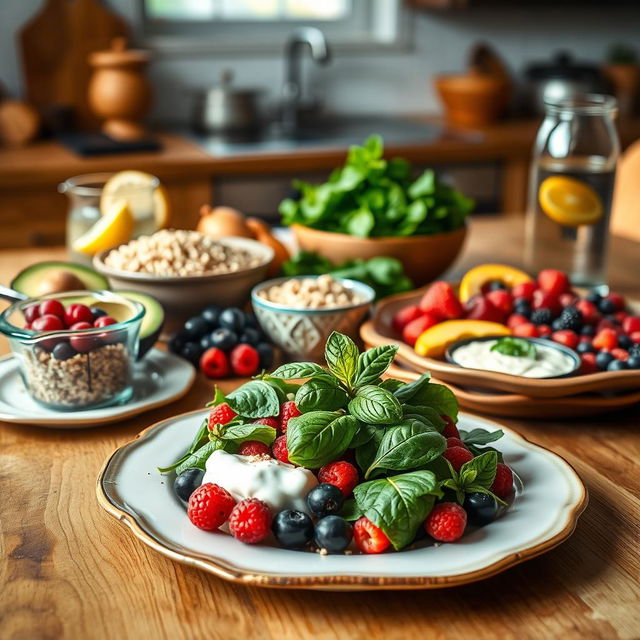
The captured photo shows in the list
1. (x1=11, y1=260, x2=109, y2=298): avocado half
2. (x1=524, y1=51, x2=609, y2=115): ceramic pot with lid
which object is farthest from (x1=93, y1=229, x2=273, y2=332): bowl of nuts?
(x1=524, y1=51, x2=609, y2=115): ceramic pot with lid

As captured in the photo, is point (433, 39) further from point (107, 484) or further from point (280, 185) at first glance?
point (107, 484)

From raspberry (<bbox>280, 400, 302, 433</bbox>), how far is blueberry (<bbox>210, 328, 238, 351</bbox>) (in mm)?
375

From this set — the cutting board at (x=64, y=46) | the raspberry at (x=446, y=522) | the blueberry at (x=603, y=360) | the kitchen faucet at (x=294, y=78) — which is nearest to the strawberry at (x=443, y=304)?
the blueberry at (x=603, y=360)

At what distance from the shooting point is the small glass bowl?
107 cm

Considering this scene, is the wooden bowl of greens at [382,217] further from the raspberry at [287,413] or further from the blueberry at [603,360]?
the raspberry at [287,413]

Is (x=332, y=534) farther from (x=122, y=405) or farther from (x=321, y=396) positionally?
(x=122, y=405)

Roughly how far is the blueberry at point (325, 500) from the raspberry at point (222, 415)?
0.47 feet

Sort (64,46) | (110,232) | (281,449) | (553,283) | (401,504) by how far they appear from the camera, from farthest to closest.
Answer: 1. (64,46)
2. (110,232)
3. (553,283)
4. (281,449)
5. (401,504)

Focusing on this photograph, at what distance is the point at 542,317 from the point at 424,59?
Result: 2.78m

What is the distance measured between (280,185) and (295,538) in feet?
7.59

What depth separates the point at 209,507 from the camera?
2.58 ft

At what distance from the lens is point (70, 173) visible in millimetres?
2777

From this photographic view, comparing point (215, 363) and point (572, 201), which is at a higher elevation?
point (572, 201)

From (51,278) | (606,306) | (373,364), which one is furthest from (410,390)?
(51,278)
